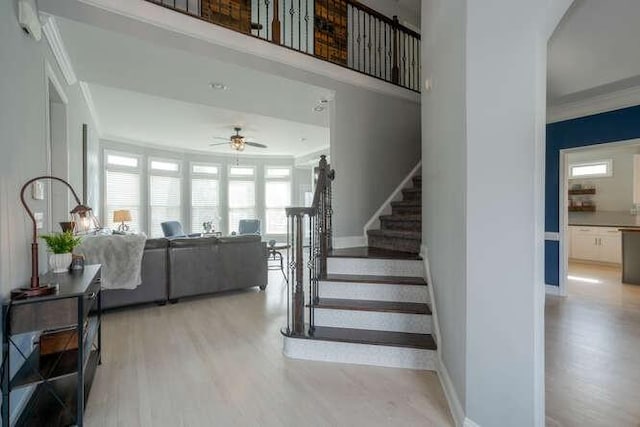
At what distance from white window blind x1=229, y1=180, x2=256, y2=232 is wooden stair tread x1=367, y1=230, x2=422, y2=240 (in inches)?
257

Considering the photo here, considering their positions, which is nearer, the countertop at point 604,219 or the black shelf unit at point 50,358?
the black shelf unit at point 50,358

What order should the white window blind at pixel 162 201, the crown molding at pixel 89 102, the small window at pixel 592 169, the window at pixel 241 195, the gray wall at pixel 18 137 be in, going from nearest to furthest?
1. the gray wall at pixel 18 137
2. the crown molding at pixel 89 102
3. the small window at pixel 592 169
4. the white window blind at pixel 162 201
5. the window at pixel 241 195

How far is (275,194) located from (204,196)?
2.20 meters

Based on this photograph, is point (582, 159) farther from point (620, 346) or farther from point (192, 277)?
point (192, 277)

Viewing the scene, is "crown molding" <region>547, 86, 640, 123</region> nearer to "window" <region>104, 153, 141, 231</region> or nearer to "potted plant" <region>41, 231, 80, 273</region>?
"potted plant" <region>41, 231, 80, 273</region>

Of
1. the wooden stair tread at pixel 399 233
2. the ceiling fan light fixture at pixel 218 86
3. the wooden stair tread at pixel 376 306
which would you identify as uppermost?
the ceiling fan light fixture at pixel 218 86

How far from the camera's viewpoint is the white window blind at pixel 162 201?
28.1ft

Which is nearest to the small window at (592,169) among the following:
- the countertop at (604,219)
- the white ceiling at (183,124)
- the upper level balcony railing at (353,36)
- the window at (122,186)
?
the countertop at (604,219)

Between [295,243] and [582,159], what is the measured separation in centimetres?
837

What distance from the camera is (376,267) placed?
336 cm

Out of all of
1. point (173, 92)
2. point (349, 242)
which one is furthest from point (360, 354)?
point (173, 92)

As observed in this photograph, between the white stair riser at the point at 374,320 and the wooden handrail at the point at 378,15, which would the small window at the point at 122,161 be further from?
the white stair riser at the point at 374,320

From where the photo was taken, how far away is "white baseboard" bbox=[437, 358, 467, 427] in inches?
72.9

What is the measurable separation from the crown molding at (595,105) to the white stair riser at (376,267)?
144 inches
